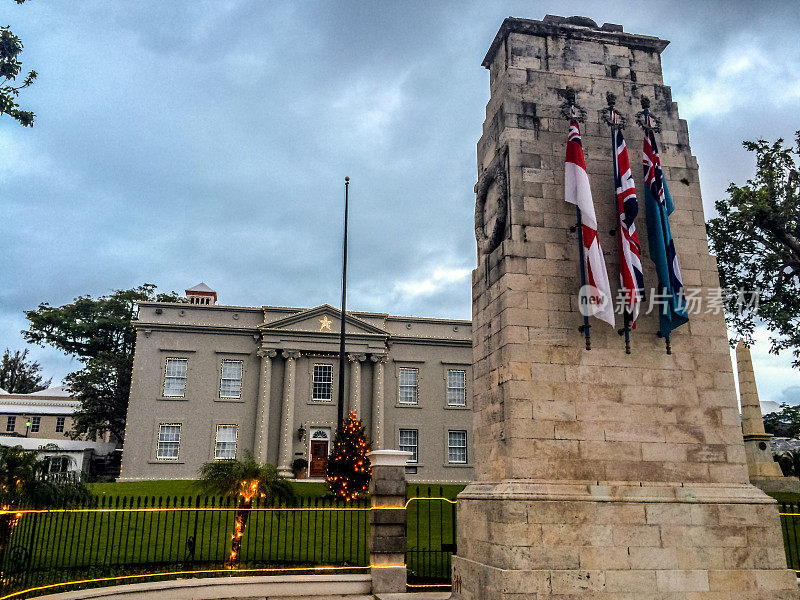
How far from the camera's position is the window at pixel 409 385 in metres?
33.7

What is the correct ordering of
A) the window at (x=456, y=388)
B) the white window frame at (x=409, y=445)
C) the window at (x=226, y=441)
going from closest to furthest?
the window at (x=226, y=441) → the white window frame at (x=409, y=445) → the window at (x=456, y=388)

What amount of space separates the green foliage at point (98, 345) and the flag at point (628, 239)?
3741 cm

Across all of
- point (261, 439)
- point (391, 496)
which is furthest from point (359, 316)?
point (391, 496)

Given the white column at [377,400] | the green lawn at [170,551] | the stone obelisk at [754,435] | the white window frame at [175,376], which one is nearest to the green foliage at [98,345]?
the white window frame at [175,376]

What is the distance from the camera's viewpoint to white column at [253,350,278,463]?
31.1m

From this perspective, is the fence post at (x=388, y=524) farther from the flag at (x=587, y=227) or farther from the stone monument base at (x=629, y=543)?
the flag at (x=587, y=227)

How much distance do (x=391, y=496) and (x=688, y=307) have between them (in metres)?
5.85

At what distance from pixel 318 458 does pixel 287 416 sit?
278cm

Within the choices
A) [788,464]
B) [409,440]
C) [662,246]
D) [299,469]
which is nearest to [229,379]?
[299,469]

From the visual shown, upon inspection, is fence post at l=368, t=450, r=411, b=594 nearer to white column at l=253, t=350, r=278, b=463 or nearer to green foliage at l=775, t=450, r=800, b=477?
green foliage at l=775, t=450, r=800, b=477

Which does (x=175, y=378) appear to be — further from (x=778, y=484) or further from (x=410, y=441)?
(x=778, y=484)

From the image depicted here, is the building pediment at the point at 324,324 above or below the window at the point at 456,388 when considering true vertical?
above

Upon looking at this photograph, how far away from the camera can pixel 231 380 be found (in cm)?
3228

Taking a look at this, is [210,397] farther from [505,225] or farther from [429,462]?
[505,225]
